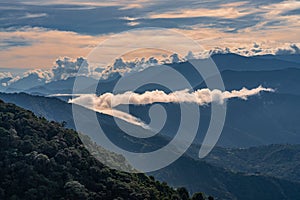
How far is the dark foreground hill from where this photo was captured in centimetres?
11256

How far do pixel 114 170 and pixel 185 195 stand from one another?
2604cm

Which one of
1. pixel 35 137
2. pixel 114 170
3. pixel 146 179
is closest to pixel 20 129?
pixel 35 137

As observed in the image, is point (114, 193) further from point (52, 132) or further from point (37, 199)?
point (52, 132)

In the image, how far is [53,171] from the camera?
11912 centimetres

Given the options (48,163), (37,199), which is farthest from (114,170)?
(37,199)

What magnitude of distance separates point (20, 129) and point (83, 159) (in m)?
23.5

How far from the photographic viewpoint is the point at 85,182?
392 ft

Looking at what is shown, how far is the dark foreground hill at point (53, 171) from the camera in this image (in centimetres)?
11256

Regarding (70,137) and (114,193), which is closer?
(114,193)

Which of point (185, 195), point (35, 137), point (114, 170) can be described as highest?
point (35, 137)

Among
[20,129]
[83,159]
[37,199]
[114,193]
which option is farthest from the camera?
[20,129]

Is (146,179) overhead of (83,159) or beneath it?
beneath

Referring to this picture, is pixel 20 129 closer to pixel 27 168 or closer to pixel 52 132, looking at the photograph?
pixel 52 132

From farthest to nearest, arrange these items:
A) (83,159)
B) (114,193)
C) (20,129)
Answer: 1. (20,129)
2. (83,159)
3. (114,193)
